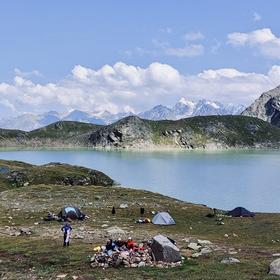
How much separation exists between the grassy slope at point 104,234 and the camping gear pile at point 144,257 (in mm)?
858

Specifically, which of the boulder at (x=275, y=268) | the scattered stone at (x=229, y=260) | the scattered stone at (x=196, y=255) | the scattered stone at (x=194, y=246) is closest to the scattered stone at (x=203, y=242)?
the scattered stone at (x=194, y=246)

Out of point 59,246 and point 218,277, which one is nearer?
point 218,277

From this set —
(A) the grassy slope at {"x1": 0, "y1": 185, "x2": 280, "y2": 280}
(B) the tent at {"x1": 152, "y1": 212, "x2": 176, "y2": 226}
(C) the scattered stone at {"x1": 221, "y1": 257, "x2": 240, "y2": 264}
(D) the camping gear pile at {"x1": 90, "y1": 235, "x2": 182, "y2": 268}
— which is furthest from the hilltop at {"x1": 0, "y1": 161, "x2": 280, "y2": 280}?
(B) the tent at {"x1": 152, "y1": 212, "x2": 176, "y2": 226}

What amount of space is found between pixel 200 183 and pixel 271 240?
86972mm

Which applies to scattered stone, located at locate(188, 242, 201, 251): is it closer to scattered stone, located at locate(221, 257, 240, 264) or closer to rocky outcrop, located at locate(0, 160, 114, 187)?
scattered stone, located at locate(221, 257, 240, 264)

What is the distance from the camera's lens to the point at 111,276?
26328 millimetres

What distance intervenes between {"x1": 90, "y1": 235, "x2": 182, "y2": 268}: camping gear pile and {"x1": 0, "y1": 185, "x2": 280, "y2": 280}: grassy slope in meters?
0.86

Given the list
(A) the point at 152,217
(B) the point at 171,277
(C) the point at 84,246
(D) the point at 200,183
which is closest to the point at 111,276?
(B) the point at 171,277

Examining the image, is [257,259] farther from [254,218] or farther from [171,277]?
[254,218]

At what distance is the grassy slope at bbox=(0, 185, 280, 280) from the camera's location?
89.6ft

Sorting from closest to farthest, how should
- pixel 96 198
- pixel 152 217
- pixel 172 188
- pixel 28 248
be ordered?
pixel 28 248
pixel 152 217
pixel 96 198
pixel 172 188

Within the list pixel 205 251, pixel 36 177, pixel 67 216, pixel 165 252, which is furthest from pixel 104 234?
pixel 36 177

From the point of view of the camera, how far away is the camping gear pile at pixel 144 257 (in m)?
28.6

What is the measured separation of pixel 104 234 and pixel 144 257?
1313cm
